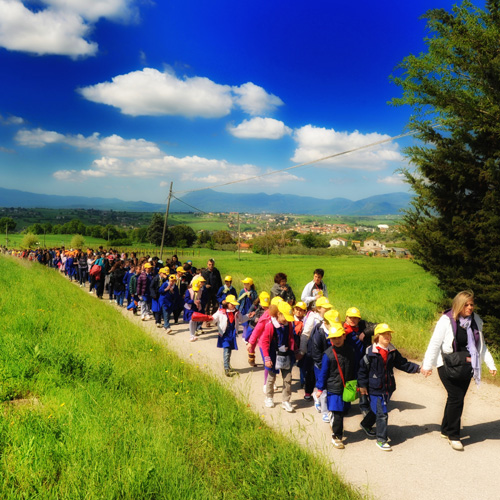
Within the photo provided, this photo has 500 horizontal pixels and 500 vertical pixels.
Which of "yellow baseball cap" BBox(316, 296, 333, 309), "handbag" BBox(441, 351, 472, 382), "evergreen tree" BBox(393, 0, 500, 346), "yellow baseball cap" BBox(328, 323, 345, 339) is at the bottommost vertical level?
"handbag" BBox(441, 351, 472, 382)

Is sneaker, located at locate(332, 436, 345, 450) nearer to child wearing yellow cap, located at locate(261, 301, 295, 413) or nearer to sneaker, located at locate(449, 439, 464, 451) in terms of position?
child wearing yellow cap, located at locate(261, 301, 295, 413)

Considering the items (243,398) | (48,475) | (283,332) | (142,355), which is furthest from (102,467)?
(142,355)

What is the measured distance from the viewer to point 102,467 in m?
3.61

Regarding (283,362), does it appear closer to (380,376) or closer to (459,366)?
(380,376)

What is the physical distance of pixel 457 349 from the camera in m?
4.63

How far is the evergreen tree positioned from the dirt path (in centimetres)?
301

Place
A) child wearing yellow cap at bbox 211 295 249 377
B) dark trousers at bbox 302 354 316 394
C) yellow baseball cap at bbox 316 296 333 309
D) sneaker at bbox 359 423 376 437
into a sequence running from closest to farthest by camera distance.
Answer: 1. sneaker at bbox 359 423 376 437
2. yellow baseball cap at bbox 316 296 333 309
3. dark trousers at bbox 302 354 316 394
4. child wearing yellow cap at bbox 211 295 249 377

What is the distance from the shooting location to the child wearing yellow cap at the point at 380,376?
14.9 ft

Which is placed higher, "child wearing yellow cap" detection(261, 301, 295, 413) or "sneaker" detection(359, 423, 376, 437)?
"child wearing yellow cap" detection(261, 301, 295, 413)

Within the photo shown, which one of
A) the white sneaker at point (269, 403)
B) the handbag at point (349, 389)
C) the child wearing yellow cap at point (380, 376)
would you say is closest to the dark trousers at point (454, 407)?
the child wearing yellow cap at point (380, 376)

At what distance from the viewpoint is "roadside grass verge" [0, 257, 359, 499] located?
3.48m

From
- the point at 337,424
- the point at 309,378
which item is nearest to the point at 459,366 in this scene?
the point at 337,424

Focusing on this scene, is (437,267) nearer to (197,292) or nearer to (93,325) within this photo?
(197,292)

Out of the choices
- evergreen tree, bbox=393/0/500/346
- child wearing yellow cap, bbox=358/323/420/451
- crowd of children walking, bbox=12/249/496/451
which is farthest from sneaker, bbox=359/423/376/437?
evergreen tree, bbox=393/0/500/346
